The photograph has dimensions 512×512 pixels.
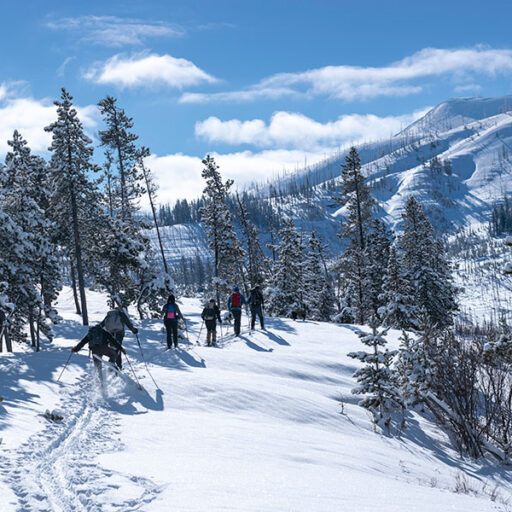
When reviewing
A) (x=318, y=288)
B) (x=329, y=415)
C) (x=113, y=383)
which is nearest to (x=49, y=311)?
(x=113, y=383)

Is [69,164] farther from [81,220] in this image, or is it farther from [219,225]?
[219,225]

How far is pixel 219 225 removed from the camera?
121 feet

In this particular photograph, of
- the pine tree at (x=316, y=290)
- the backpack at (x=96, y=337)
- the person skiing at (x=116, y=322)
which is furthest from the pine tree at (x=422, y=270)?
the backpack at (x=96, y=337)

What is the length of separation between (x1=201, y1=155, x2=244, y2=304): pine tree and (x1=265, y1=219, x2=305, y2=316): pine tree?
364cm

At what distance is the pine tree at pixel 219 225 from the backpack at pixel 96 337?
24.2 meters

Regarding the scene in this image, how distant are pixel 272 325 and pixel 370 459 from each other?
1687 cm

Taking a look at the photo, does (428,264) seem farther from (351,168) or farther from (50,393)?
(50,393)

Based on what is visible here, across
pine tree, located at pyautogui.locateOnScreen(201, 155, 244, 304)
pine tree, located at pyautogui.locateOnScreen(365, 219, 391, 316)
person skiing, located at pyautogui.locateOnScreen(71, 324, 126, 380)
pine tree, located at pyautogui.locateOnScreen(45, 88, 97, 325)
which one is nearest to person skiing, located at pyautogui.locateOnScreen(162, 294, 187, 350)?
person skiing, located at pyautogui.locateOnScreen(71, 324, 126, 380)

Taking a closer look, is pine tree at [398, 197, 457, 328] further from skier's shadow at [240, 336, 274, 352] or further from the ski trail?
the ski trail

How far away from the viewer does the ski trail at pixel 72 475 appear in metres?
4.95

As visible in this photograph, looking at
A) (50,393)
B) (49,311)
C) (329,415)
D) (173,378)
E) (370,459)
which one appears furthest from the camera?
(49,311)

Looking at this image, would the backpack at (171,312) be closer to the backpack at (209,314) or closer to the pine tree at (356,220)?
the backpack at (209,314)

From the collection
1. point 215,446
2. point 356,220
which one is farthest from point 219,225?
point 215,446

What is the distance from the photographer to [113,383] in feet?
38.3
